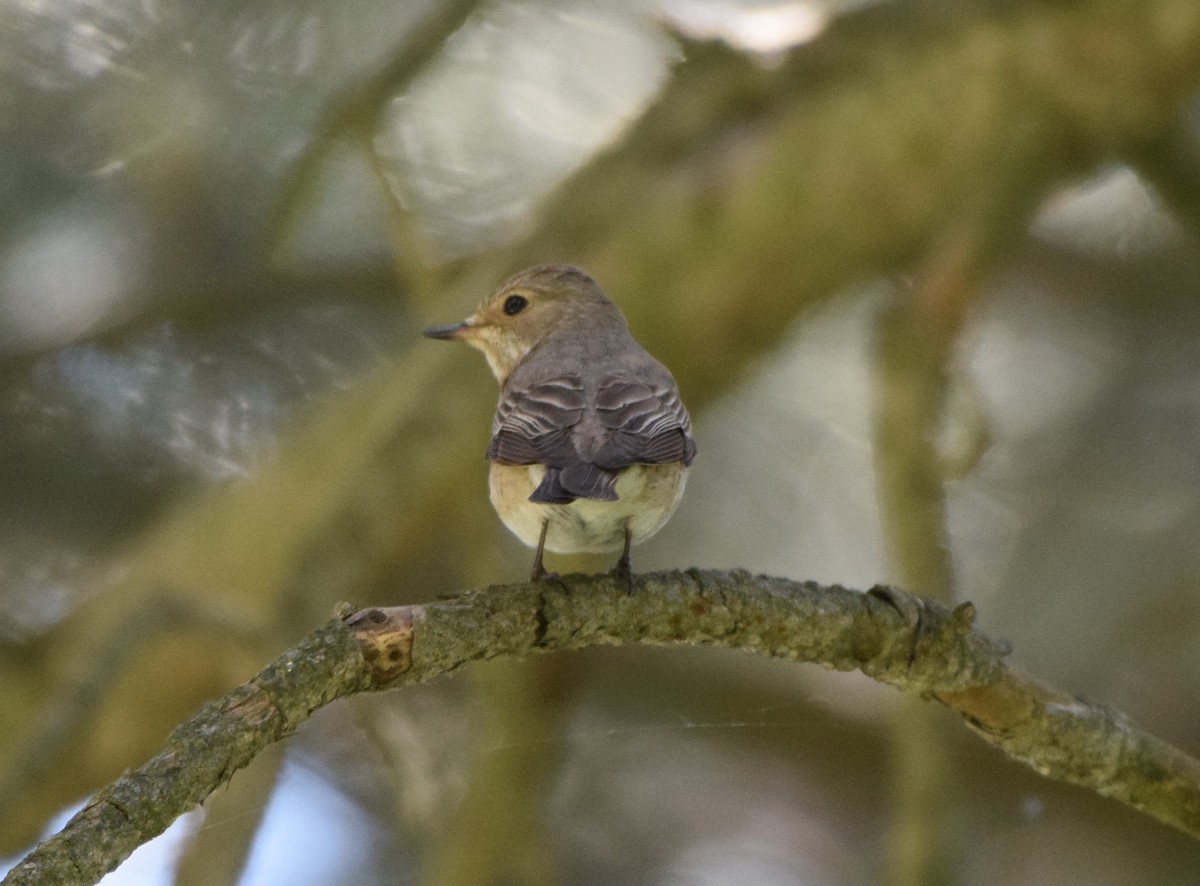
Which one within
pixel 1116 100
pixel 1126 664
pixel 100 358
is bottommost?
pixel 1126 664

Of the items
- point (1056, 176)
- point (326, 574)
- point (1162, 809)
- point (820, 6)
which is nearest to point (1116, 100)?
point (1056, 176)

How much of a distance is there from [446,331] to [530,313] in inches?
11.9

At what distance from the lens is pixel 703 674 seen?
15.3ft

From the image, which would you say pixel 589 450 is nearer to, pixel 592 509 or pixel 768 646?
pixel 592 509

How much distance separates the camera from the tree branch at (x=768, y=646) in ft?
6.43

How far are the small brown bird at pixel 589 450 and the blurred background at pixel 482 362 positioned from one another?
2.25 feet

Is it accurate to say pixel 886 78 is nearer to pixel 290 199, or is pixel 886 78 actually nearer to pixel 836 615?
pixel 290 199

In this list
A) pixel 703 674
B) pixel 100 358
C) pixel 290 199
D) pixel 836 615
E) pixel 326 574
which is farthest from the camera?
pixel 703 674

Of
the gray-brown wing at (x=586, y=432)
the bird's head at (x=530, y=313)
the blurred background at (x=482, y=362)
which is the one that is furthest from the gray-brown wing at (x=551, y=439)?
the blurred background at (x=482, y=362)

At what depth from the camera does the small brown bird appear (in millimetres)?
2723

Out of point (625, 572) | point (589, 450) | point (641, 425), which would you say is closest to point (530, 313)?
point (641, 425)

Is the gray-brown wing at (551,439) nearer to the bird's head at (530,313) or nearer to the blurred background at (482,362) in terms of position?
the bird's head at (530,313)

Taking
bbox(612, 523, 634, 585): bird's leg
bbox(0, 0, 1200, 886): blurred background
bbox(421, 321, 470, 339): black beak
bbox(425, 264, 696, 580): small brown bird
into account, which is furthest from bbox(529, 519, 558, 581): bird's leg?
bbox(421, 321, 470, 339): black beak

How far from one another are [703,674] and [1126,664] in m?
1.52
